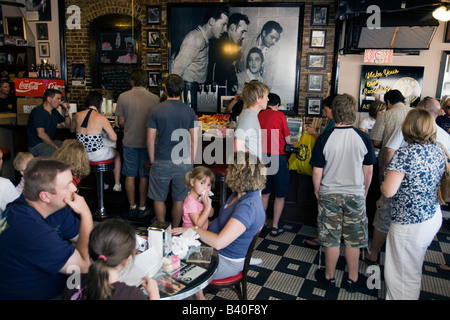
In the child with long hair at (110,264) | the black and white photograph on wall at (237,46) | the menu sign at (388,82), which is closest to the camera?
the child with long hair at (110,264)

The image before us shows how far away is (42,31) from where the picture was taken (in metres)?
7.08

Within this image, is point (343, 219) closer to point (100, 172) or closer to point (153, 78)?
point (100, 172)

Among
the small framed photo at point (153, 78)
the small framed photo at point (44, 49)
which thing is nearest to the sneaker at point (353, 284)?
the small framed photo at point (153, 78)

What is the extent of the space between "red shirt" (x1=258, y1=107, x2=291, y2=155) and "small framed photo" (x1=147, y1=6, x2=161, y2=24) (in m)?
3.96

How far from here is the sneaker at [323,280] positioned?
304 cm

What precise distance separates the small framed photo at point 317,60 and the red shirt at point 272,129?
9.68 ft

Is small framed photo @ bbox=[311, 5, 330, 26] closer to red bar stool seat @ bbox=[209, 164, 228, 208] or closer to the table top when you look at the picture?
red bar stool seat @ bbox=[209, 164, 228, 208]

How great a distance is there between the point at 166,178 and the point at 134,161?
0.84m

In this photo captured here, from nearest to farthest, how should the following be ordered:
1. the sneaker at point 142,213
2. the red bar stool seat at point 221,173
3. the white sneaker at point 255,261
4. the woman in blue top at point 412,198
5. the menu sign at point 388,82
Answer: the woman in blue top at point 412,198
the white sneaker at point 255,261
the red bar stool seat at point 221,173
the sneaker at point 142,213
the menu sign at point 388,82

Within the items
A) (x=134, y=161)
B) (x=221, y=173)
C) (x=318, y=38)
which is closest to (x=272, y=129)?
(x=221, y=173)

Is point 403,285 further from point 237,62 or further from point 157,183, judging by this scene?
point 237,62

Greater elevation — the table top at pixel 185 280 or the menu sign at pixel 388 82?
the menu sign at pixel 388 82

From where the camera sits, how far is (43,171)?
5.65 ft

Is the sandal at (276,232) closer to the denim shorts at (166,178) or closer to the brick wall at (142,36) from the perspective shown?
the denim shorts at (166,178)
